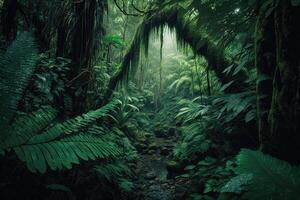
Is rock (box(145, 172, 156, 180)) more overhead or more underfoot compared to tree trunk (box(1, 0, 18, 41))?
more underfoot

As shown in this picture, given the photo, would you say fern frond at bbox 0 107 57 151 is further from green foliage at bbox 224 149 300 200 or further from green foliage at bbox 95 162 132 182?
green foliage at bbox 95 162 132 182

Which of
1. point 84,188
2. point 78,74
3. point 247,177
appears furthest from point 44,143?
point 78,74

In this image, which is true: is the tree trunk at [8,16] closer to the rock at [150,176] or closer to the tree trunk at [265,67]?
the tree trunk at [265,67]

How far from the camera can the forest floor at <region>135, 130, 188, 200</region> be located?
3.23m

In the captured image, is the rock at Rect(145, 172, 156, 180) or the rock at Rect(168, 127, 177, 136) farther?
the rock at Rect(168, 127, 177, 136)

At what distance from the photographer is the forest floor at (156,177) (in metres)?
3.23

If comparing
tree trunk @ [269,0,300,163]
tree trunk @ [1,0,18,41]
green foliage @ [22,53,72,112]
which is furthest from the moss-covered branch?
tree trunk @ [1,0,18,41]

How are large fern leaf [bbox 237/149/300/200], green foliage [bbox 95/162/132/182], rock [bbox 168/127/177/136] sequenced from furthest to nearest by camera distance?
rock [bbox 168/127/177/136], green foliage [bbox 95/162/132/182], large fern leaf [bbox 237/149/300/200]

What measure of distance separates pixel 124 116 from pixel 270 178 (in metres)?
5.20

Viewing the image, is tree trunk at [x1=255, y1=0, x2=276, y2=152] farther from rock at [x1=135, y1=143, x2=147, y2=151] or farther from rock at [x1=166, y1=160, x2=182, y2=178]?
rock at [x1=135, y1=143, x2=147, y2=151]

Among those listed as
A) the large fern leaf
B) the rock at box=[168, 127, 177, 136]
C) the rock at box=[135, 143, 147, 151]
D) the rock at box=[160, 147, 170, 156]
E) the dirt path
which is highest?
the large fern leaf

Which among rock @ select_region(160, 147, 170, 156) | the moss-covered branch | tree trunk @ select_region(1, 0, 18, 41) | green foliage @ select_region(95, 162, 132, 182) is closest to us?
tree trunk @ select_region(1, 0, 18, 41)

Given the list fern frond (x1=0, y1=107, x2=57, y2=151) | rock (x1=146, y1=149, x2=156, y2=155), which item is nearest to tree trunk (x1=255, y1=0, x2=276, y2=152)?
fern frond (x1=0, y1=107, x2=57, y2=151)

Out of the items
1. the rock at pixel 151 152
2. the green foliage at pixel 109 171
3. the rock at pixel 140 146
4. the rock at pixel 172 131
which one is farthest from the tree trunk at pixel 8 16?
the rock at pixel 172 131
